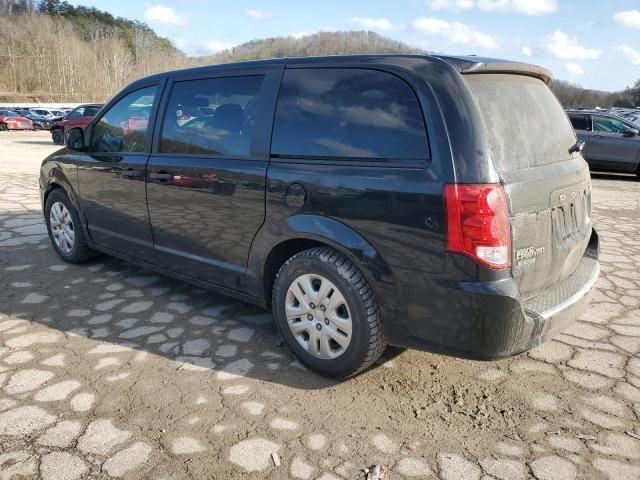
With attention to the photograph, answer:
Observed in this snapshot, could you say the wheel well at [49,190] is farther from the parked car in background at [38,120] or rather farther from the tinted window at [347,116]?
the parked car in background at [38,120]

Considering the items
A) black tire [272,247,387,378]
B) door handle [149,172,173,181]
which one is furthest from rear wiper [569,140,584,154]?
door handle [149,172,173,181]

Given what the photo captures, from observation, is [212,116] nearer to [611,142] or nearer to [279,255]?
[279,255]

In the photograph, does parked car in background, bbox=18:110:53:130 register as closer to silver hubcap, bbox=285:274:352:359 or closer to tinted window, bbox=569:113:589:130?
tinted window, bbox=569:113:589:130

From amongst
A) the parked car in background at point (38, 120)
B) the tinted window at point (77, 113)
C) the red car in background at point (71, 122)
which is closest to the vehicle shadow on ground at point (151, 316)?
the red car in background at point (71, 122)

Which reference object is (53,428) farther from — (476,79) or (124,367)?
(476,79)

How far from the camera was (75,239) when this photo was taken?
16.5ft

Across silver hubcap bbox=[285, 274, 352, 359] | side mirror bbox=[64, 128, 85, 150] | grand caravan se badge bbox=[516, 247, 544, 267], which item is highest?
side mirror bbox=[64, 128, 85, 150]

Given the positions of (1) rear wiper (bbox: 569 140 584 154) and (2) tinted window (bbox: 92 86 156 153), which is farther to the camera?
(2) tinted window (bbox: 92 86 156 153)

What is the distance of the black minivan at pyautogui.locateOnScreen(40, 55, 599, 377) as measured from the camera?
8.32 feet

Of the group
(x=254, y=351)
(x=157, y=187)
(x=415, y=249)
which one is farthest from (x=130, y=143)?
(x=415, y=249)

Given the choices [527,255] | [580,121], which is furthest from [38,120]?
[527,255]

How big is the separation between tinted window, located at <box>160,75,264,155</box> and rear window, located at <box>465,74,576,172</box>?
145cm

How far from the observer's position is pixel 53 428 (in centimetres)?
265

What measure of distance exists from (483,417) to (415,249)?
975mm
